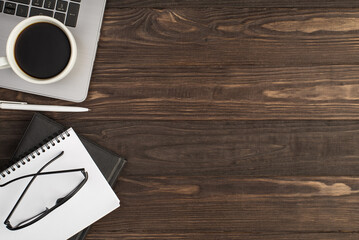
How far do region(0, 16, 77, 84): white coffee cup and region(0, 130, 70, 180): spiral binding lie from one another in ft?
0.32

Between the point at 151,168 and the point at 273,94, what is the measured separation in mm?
245

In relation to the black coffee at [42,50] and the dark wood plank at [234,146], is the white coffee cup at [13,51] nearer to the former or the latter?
the black coffee at [42,50]

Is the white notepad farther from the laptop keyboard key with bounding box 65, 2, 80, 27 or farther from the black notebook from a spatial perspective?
the laptop keyboard key with bounding box 65, 2, 80, 27

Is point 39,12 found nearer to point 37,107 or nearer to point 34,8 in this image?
point 34,8

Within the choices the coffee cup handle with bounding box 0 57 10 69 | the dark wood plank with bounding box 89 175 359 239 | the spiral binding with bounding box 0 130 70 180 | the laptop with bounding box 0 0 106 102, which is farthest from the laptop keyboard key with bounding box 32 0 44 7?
the dark wood plank with bounding box 89 175 359 239

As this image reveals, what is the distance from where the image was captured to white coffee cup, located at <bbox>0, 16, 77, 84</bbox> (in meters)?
0.55

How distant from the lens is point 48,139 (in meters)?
0.62

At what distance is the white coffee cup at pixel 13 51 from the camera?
547mm

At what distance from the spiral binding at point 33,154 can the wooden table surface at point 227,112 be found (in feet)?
0.11

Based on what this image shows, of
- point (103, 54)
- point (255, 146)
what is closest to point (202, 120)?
point (255, 146)

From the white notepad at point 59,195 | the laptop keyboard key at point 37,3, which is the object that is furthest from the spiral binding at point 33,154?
the laptop keyboard key at point 37,3

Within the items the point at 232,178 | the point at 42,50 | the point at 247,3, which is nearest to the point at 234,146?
the point at 232,178

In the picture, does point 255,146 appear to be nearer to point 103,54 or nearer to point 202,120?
point 202,120

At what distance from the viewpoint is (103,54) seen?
2.08 ft
